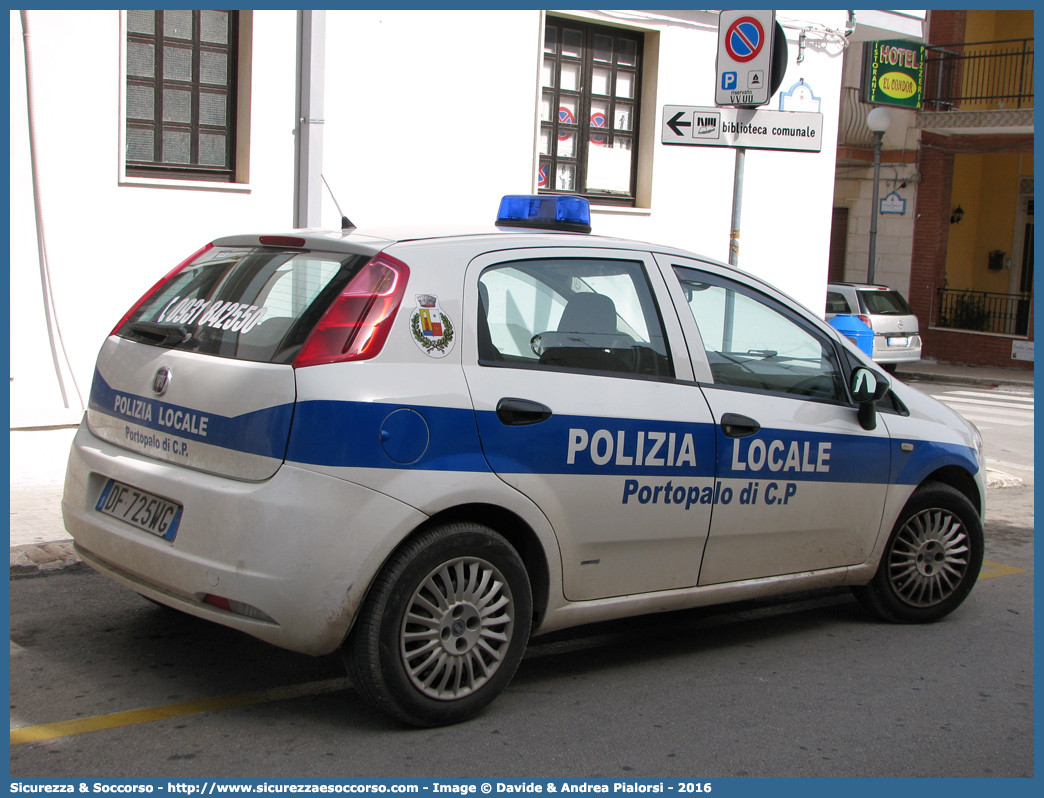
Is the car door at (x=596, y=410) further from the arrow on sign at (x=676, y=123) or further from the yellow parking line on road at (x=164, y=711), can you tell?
the arrow on sign at (x=676, y=123)

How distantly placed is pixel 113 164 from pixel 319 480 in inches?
239

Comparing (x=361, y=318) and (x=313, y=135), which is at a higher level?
(x=313, y=135)

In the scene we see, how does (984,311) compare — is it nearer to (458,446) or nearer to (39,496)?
(39,496)

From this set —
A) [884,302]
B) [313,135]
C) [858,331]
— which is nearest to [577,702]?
[313,135]

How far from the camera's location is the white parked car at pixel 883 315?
1803 centimetres

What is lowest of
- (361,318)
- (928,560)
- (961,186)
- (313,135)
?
(928,560)

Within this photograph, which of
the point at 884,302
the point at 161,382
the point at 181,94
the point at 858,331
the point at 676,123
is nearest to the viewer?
the point at 161,382

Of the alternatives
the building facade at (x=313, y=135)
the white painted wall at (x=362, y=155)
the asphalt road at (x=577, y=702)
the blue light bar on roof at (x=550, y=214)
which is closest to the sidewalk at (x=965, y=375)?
the white painted wall at (x=362, y=155)

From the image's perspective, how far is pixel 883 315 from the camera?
18188 millimetres

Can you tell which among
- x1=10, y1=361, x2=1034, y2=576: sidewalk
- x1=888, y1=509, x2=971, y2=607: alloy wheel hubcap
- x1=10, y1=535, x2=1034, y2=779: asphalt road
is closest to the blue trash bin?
x1=10, y1=361, x2=1034, y2=576: sidewalk

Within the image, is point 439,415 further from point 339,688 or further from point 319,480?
point 339,688

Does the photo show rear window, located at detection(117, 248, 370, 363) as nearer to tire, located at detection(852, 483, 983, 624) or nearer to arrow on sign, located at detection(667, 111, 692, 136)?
Result: tire, located at detection(852, 483, 983, 624)

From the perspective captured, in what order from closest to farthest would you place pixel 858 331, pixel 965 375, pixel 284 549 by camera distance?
1. pixel 284 549
2. pixel 858 331
3. pixel 965 375

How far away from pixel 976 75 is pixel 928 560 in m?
20.0
